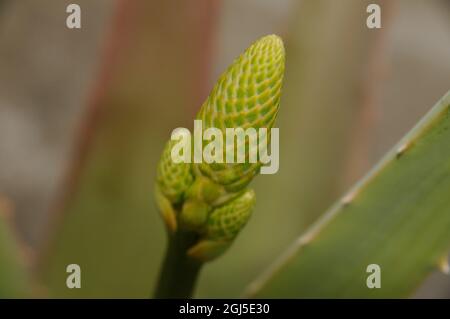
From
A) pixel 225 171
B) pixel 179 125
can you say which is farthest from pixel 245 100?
pixel 179 125

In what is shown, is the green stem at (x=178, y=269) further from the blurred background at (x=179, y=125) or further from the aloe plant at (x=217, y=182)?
the blurred background at (x=179, y=125)

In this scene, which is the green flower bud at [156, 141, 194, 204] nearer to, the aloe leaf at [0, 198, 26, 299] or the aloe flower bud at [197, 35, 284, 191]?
the aloe flower bud at [197, 35, 284, 191]

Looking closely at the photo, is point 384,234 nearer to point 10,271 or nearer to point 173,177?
point 173,177

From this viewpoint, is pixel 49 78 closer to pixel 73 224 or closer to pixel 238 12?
pixel 238 12

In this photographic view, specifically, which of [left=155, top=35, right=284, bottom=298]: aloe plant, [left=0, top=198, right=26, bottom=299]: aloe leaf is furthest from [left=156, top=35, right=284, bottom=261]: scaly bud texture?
[left=0, top=198, right=26, bottom=299]: aloe leaf

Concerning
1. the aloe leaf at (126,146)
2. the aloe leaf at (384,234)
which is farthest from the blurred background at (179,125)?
the aloe leaf at (384,234)
